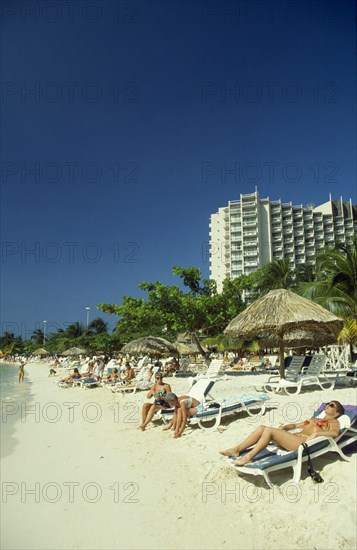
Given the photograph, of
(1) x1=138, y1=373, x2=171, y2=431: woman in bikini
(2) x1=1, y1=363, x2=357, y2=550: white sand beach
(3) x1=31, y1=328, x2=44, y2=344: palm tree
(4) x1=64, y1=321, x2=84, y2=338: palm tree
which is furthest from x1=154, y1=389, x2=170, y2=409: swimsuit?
(3) x1=31, y1=328, x2=44, y2=344: palm tree

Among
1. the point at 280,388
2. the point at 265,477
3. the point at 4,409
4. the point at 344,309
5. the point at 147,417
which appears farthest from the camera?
the point at 344,309

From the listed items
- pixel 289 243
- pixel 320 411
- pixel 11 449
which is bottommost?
pixel 11 449

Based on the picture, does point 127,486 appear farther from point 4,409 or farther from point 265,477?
point 4,409

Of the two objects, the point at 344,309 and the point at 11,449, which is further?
the point at 344,309

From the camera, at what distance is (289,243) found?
89.1 m

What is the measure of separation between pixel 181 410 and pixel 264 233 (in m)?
83.4

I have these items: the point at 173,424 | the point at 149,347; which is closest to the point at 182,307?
the point at 149,347

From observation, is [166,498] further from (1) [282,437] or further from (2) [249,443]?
(1) [282,437]

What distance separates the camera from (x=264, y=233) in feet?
286

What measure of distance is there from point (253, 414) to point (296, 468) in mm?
3265

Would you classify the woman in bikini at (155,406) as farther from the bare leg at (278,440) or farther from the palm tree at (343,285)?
the palm tree at (343,285)

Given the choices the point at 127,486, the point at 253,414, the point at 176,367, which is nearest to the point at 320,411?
the point at 253,414

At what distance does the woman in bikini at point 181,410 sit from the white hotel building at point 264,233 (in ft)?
245

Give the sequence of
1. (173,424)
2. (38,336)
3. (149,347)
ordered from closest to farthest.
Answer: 1. (173,424)
2. (149,347)
3. (38,336)
